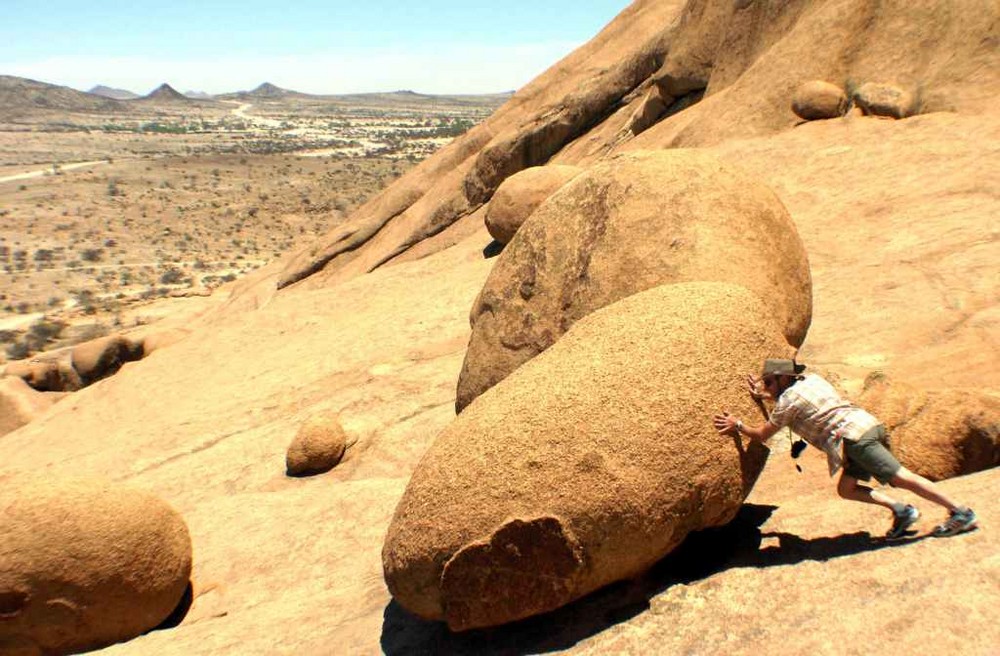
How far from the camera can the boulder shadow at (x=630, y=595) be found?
4.25 m

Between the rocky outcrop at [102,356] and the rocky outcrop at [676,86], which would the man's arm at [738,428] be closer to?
the rocky outcrop at [676,86]

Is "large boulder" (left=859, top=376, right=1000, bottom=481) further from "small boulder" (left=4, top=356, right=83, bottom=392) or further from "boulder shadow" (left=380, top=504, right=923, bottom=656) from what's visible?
"small boulder" (left=4, top=356, right=83, bottom=392)

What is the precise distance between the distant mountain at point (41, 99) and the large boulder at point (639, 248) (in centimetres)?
14540

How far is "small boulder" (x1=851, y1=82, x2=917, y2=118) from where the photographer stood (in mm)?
11898

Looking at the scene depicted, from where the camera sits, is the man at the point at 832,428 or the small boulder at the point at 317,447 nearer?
the man at the point at 832,428

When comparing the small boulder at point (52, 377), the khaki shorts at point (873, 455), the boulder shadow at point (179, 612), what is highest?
the khaki shorts at point (873, 455)

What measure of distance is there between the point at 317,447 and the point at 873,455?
248 inches

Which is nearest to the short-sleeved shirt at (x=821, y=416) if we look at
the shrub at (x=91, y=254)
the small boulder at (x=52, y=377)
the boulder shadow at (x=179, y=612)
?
the boulder shadow at (x=179, y=612)

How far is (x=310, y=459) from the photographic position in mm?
9078

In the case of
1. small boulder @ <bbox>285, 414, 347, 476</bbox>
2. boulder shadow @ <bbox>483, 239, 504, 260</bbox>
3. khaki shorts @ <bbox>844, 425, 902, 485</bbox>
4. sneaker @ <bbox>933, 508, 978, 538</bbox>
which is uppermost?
khaki shorts @ <bbox>844, 425, 902, 485</bbox>

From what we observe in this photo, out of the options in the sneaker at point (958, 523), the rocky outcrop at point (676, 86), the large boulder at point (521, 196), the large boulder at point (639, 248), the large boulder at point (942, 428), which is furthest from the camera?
the large boulder at point (521, 196)

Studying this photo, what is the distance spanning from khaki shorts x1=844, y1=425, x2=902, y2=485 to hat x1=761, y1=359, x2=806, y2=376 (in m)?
0.46

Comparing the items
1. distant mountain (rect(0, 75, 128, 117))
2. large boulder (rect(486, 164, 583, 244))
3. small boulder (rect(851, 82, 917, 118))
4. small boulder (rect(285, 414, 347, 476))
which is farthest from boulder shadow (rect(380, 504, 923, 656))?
distant mountain (rect(0, 75, 128, 117))

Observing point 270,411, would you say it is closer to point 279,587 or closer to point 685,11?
point 279,587
